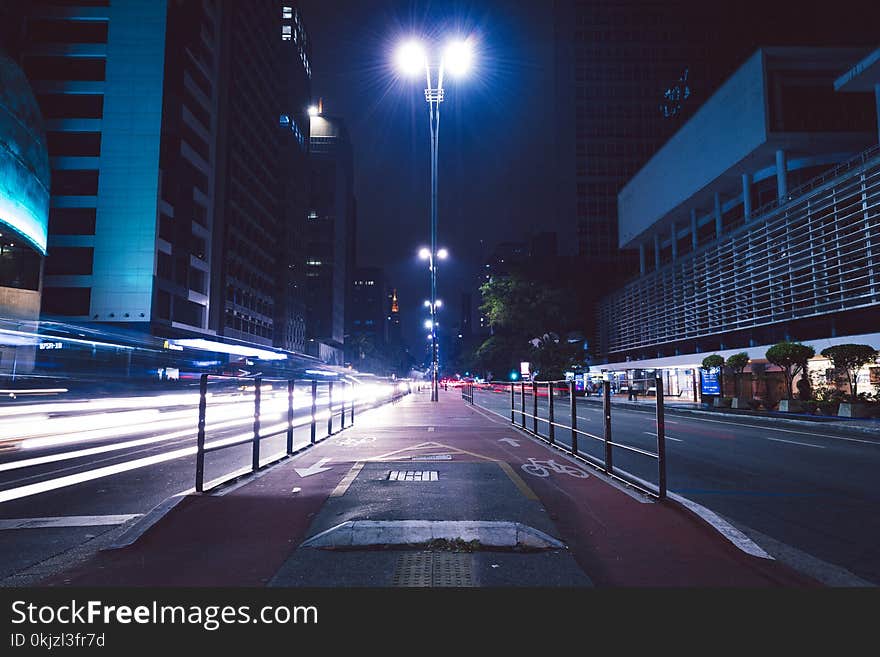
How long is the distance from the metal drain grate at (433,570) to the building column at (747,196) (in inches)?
1822

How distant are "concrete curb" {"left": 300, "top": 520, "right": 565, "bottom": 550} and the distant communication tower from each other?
110712mm

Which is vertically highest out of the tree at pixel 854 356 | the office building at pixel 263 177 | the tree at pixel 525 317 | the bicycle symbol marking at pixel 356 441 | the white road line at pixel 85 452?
the office building at pixel 263 177

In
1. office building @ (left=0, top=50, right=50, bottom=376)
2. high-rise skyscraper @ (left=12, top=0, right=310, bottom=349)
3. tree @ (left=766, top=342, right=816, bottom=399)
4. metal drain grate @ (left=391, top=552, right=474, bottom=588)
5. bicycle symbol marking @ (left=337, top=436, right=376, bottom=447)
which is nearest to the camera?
metal drain grate @ (left=391, top=552, right=474, bottom=588)

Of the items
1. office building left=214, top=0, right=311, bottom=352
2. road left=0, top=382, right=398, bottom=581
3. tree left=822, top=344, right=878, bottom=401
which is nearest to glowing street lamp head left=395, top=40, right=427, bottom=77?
road left=0, top=382, right=398, bottom=581

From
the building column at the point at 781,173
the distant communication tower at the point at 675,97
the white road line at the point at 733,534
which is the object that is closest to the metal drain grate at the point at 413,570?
the white road line at the point at 733,534

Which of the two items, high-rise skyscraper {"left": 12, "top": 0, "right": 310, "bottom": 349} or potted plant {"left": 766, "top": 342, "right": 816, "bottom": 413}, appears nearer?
potted plant {"left": 766, "top": 342, "right": 816, "bottom": 413}

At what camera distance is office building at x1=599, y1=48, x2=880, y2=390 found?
1241 inches

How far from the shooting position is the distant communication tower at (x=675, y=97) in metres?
98.1

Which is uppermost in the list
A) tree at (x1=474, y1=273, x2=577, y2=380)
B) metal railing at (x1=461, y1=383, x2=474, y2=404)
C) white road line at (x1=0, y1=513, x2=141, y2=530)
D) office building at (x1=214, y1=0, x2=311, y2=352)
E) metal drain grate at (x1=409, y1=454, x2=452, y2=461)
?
office building at (x1=214, y1=0, x2=311, y2=352)

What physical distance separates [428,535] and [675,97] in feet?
379

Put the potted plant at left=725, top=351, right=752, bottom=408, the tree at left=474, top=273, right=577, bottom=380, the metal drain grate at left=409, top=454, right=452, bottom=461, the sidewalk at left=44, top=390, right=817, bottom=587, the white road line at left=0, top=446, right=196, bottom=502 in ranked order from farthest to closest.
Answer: the tree at left=474, top=273, right=577, bottom=380
the potted plant at left=725, top=351, right=752, bottom=408
the metal drain grate at left=409, top=454, right=452, bottom=461
the white road line at left=0, top=446, right=196, bottom=502
the sidewalk at left=44, top=390, right=817, bottom=587

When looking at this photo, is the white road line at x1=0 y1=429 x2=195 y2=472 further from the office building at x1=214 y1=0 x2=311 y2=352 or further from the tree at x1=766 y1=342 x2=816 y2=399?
the office building at x1=214 y1=0 x2=311 y2=352

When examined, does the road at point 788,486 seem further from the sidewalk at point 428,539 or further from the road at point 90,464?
the road at point 90,464

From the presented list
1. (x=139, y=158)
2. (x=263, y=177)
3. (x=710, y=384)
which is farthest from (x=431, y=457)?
(x=263, y=177)
